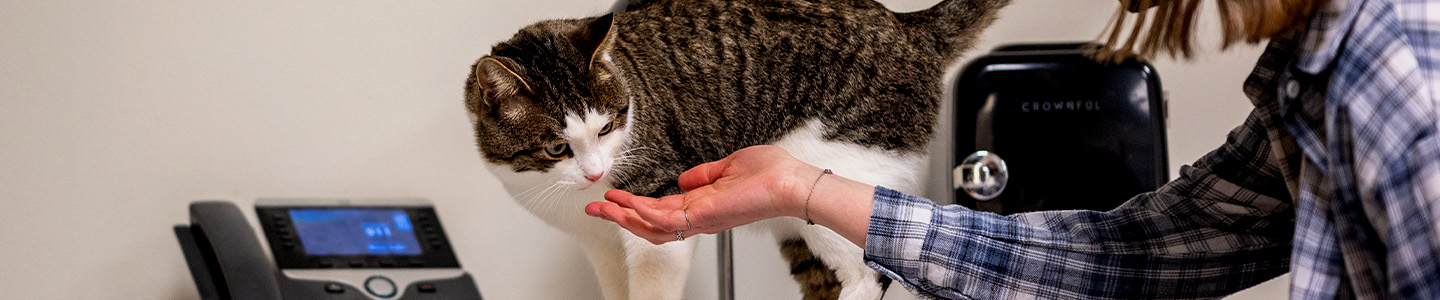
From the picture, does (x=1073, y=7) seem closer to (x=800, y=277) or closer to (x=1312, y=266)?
(x=800, y=277)

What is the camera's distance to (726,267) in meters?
1.33

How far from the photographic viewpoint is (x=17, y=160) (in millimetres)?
1080

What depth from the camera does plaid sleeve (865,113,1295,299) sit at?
2.82 feet

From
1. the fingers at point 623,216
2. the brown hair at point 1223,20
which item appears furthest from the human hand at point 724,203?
the brown hair at point 1223,20

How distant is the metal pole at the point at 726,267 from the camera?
Result: 1.32 m

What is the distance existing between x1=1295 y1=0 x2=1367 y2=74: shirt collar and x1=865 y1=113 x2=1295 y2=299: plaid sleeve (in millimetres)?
248

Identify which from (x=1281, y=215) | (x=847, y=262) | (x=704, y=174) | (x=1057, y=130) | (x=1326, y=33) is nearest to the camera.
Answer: (x=1326, y=33)

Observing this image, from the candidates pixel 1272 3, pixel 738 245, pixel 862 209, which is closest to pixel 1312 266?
pixel 1272 3

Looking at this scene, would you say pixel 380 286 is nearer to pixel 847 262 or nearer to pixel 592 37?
pixel 592 37

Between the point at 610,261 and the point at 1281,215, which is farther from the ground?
the point at 1281,215

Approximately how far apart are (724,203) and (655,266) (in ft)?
0.70

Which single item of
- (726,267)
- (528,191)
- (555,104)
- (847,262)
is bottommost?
(726,267)

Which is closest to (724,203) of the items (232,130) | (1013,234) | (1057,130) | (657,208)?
(657,208)

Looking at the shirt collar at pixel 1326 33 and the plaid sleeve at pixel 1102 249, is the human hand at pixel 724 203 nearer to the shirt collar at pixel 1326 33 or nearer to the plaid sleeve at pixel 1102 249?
the plaid sleeve at pixel 1102 249
